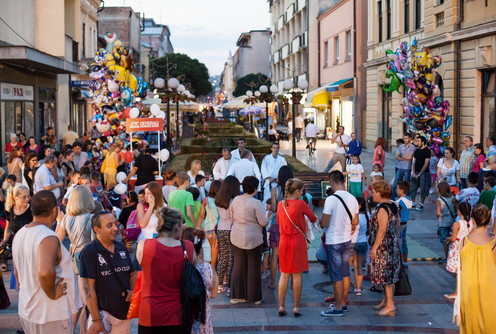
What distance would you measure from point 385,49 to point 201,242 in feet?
86.8

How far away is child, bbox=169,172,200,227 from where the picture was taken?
370 inches

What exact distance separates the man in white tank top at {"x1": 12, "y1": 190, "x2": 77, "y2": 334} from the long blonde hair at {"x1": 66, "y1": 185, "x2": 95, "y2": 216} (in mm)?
1711

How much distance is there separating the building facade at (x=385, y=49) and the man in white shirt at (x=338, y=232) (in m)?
19.0

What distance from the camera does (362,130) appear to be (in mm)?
36812

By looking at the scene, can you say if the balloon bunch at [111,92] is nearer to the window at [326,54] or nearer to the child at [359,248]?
the child at [359,248]

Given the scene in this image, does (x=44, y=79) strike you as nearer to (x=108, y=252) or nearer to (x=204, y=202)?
(x=204, y=202)

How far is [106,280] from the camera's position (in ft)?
18.2

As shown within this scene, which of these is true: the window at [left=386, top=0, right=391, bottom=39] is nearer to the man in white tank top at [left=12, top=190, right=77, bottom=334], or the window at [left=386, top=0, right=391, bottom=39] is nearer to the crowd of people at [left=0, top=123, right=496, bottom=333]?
the crowd of people at [left=0, top=123, right=496, bottom=333]

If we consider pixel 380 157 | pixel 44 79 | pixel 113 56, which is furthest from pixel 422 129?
pixel 44 79

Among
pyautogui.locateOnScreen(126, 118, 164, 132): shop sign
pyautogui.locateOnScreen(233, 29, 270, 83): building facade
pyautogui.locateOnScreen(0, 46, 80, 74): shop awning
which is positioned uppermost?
pyautogui.locateOnScreen(233, 29, 270, 83): building facade

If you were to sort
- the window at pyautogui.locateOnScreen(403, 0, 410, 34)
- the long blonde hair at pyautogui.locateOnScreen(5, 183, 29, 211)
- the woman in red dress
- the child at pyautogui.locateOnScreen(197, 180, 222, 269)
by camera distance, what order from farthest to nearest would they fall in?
the window at pyautogui.locateOnScreen(403, 0, 410, 34) < the child at pyautogui.locateOnScreen(197, 180, 222, 269) < the long blonde hair at pyautogui.locateOnScreen(5, 183, 29, 211) < the woman in red dress

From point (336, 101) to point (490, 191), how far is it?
34992mm

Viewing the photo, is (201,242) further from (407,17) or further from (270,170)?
(407,17)

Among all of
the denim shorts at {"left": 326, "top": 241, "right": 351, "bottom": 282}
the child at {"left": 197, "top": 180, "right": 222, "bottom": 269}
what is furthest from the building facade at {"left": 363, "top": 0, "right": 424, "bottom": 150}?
the denim shorts at {"left": 326, "top": 241, "right": 351, "bottom": 282}
